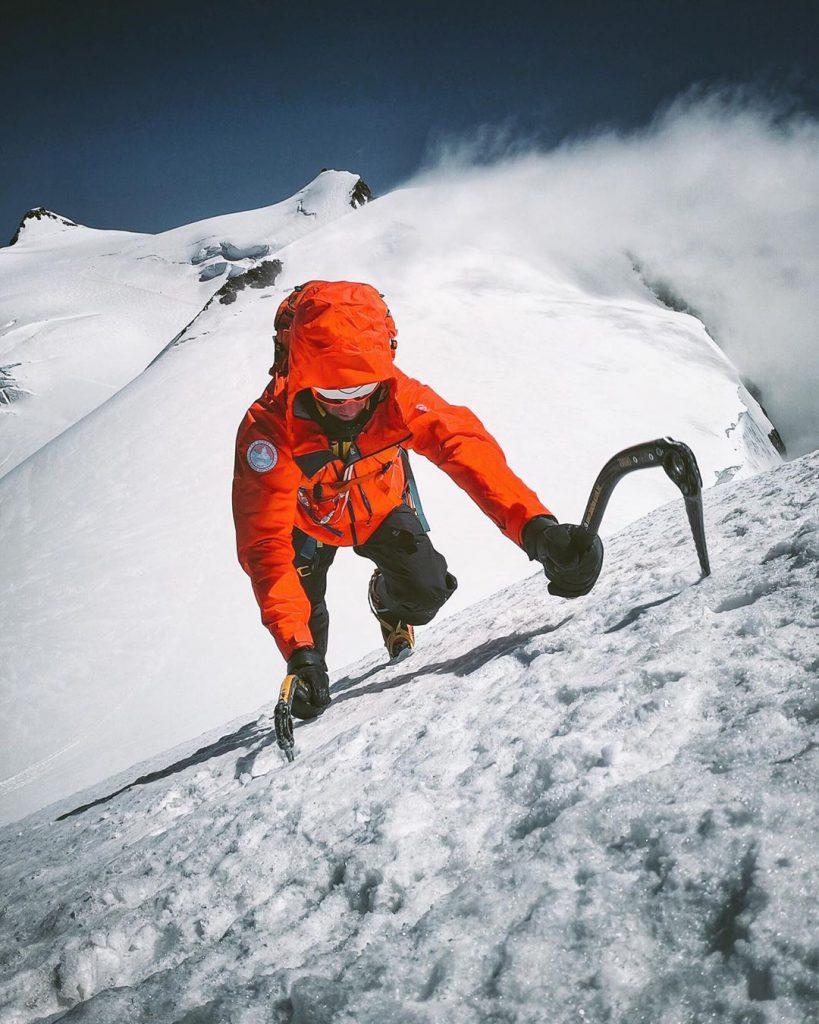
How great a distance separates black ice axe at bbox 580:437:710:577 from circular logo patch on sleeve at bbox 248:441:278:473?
1.30m

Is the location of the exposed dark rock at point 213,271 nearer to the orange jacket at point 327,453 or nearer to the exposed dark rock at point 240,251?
the exposed dark rock at point 240,251

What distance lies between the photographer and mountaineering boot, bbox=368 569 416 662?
3.48 m

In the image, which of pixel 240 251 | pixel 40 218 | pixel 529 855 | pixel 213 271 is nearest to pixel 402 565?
pixel 529 855

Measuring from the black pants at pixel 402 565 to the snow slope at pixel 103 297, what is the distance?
926 inches

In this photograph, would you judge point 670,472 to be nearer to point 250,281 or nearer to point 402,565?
point 402,565

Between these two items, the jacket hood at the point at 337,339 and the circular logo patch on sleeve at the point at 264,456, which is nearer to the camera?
the jacket hood at the point at 337,339

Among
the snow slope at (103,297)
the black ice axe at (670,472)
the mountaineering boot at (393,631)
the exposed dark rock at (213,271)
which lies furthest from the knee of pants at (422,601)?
the exposed dark rock at (213,271)

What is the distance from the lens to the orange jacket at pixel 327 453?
2250 millimetres

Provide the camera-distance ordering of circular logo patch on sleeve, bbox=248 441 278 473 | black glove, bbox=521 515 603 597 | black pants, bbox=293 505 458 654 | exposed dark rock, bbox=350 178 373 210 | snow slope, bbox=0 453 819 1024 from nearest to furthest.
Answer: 1. snow slope, bbox=0 453 819 1024
2. black glove, bbox=521 515 603 597
3. circular logo patch on sleeve, bbox=248 441 278 473
4. black pants, bbox=293 505 458 654
5. exposed dark rock, bbox=350 178 373 210

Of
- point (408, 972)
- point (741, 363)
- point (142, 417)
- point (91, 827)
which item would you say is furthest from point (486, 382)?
point (741, 363)

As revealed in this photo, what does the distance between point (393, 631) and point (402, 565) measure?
0.52 meters

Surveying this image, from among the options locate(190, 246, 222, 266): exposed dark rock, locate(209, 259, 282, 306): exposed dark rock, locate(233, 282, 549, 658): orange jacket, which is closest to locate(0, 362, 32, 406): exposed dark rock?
locate(209, 259, 282, 306): exposed dark rock

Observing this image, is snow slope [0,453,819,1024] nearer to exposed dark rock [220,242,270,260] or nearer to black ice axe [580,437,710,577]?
black ice axe [580,437,710,577]

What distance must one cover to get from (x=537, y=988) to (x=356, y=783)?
87 centimetres
